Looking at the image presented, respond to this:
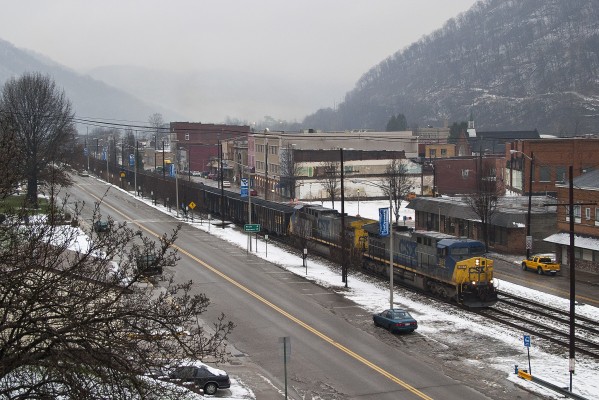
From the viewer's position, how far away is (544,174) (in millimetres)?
76562

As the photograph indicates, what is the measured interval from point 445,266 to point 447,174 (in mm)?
61843

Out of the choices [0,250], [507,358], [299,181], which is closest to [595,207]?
[507,358]

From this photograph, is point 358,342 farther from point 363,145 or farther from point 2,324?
point 363,145

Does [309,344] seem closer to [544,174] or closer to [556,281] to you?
[556,281]

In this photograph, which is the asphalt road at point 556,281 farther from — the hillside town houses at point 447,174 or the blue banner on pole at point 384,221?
the blue banner on pole at point 384,221

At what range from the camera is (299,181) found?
98875 mm

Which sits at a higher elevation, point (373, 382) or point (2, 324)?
point (2, 324)

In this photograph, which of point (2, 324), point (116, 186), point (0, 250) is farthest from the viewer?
point (116, 186)

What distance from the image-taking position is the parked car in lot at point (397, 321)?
111 feet

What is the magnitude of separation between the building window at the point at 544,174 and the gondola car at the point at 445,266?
3548 centimetres

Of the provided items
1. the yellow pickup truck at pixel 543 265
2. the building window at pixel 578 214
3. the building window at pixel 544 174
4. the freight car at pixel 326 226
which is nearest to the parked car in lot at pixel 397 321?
the freight car at pixel 326 226

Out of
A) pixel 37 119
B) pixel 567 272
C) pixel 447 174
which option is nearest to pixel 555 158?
pixel 447 174

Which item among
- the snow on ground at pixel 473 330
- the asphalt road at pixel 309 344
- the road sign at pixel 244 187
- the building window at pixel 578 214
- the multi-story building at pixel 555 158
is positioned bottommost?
the snow on ground at pixel 473 330

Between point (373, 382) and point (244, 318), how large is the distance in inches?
442
